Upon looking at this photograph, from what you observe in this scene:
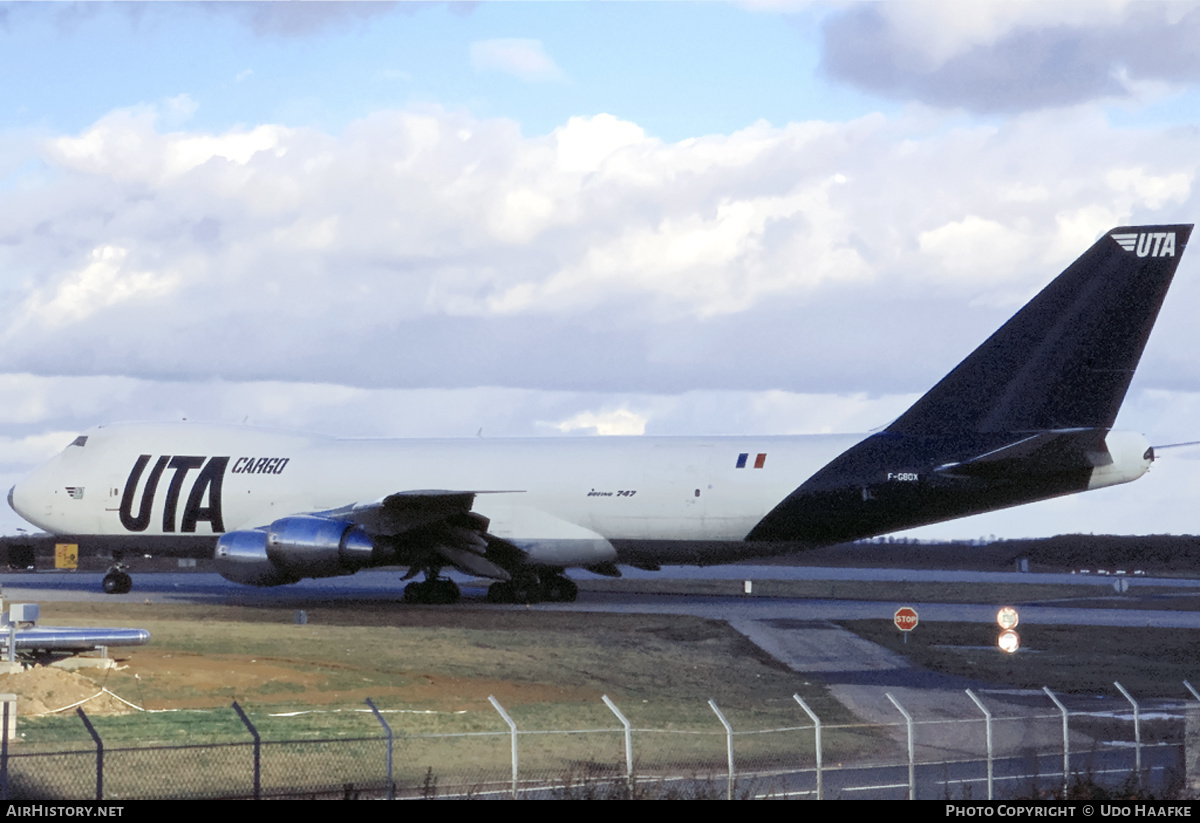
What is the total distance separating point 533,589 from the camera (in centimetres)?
4094

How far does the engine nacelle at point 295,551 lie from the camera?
36.4 m

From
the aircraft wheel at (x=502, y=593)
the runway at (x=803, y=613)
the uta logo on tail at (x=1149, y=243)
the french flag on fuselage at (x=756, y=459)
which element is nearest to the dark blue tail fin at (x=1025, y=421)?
the uta logo on tail at (x=1149, y=243)

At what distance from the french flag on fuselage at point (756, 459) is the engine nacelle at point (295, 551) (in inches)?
381

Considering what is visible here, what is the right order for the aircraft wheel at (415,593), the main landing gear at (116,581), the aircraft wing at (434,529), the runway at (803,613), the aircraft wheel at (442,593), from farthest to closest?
the main landing gear at (116,581)
the aircraft wheel at (415,593)
the aircraft wheel at (442,593)
the aircraft wing at (434,529)
the runway at (803,613)

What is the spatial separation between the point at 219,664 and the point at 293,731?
5.85m

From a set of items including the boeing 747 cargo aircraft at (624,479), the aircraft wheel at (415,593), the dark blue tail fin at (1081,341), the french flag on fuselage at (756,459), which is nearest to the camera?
the dark blue tail fin at (1081,341)

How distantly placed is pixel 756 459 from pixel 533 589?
7984 mm

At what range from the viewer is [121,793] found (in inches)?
637

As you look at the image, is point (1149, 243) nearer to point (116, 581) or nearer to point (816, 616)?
point (816, 616)

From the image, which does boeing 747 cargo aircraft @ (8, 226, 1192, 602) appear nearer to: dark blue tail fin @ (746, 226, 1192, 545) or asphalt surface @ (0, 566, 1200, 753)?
dark blue tail fin @ (746, 226, 1192, 545)

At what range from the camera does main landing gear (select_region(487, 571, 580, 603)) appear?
40656 mm

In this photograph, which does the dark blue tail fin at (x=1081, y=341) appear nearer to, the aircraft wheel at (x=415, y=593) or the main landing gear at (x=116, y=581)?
the aircraft wheel at (x=415, y=593)

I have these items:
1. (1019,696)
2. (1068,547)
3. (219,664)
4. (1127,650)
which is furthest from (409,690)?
(1068,547)
